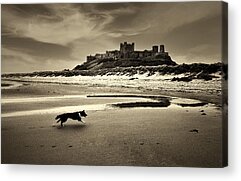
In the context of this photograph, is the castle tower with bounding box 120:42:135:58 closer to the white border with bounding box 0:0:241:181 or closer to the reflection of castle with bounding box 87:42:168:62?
the reflection of castle with bounding box 87:42:168:62

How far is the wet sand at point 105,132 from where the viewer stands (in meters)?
3.70

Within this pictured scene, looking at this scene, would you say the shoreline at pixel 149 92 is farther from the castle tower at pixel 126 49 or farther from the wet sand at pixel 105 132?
the castle tower at pixel 126 49

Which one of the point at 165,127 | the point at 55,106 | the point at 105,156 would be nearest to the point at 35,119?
the point at 55,106

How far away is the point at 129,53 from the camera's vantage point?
3773 mm

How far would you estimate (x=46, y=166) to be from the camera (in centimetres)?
389

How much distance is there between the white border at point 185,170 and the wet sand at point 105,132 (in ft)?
0.23

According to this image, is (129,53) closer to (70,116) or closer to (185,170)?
(70,116)

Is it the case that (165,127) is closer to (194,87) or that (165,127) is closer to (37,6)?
(194,87)

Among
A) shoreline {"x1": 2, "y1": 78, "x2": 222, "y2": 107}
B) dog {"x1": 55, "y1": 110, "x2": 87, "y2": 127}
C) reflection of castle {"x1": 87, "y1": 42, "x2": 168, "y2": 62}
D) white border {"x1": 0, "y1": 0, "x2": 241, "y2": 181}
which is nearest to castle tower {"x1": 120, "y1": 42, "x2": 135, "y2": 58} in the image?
reflection of castle {"x1": 87, "y1": 42, "x2": 168, "y2": 62}

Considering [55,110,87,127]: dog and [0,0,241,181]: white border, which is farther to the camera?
[55,110,87,127]: dog

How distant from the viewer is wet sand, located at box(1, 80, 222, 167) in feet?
12.1

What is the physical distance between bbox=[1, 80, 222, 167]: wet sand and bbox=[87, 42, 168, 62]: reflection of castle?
0.15 m

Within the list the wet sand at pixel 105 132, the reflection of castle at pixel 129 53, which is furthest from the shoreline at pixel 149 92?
the reflection of castle at pixel 129 53

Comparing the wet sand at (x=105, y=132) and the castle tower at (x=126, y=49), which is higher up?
the castle tower at (x=126, y=49)
